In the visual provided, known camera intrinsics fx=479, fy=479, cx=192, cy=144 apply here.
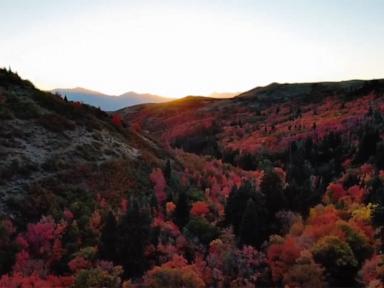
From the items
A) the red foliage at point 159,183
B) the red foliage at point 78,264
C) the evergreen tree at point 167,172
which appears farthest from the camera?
the evergreen tree at point 167,172

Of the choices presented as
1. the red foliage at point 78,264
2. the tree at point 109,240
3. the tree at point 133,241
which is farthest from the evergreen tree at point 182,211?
the red foliage at point 78,264

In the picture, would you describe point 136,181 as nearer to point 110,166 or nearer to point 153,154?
point 110,166

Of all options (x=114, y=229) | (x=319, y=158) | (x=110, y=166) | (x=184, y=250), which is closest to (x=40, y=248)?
(x=114, y=229)

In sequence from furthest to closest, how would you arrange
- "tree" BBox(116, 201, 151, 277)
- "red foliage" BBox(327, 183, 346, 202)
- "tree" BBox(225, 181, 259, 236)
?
1. "red foliage" BBox(327, 183, 346, 202)
2. "tree" BBox(225, 181, 259, 236)
3. "tree" BBox(116, 201, 151, 277)

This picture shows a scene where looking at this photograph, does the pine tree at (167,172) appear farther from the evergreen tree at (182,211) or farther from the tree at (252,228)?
the tree at (252,228)

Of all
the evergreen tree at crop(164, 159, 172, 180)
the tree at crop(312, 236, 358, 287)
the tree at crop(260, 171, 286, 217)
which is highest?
the evergreen tree at crop(164, 159, 172, 180)

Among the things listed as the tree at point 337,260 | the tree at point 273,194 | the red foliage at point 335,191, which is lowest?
the tree at point 337,260

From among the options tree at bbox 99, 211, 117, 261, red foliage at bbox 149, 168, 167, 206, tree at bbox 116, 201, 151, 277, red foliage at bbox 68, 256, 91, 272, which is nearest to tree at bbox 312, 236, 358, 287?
tree at bbox 116, 201, 151, 277

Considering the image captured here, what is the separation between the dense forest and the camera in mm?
52031

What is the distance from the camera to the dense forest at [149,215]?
171 feet

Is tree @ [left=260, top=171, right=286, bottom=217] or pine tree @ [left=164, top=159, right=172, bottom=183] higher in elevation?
pine tree @ [left=164, top=159, right=172, bottom=183]

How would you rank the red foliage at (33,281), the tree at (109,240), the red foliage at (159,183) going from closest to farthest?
the red foliage at (33,281) → the tree at (109,240) → the red foliage at (159,183)

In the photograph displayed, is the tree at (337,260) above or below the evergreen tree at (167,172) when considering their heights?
below

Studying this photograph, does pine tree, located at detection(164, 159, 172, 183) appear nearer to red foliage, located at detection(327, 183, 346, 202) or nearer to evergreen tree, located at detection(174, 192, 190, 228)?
evergreen tree, located at detection(174, 192, 190, 228)
